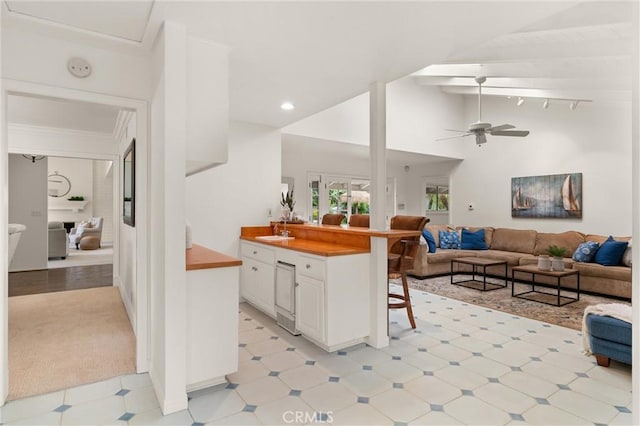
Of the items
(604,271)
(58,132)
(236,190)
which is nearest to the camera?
(236,190)

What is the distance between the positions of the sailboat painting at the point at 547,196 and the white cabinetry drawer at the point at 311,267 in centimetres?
575

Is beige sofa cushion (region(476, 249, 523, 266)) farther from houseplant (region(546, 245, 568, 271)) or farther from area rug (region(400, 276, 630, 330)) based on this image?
houseplant (region(546, 245, 568, 271))

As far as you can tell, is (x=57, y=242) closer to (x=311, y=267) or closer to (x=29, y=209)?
(x=29, y=209)

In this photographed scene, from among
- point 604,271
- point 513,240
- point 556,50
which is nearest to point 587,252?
point 604,271

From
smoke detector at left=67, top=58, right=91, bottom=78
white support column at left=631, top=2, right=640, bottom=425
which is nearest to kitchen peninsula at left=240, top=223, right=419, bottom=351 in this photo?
white support column at left=631, top=2, right=640, bottom=425

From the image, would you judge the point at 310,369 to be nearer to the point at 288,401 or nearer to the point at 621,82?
the point at 288,401

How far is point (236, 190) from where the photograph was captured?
4418mm

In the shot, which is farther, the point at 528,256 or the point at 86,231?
the point at 86,231

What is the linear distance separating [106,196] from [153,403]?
11.1 m

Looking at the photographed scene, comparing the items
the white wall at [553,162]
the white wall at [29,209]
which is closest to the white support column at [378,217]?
the white wall at [553,162]

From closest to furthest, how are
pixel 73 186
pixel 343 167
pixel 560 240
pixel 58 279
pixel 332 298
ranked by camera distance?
1. pixel 332 298
2. pixel 58 279
3. pixel 560 240
4. pixel 343 167
5. pixel 73 186

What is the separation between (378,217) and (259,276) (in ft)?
5.33

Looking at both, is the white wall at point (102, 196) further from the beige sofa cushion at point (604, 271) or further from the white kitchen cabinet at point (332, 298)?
the beige sofa cushion at point (604, 271)

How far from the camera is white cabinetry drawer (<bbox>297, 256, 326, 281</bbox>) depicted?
9.52 ft
